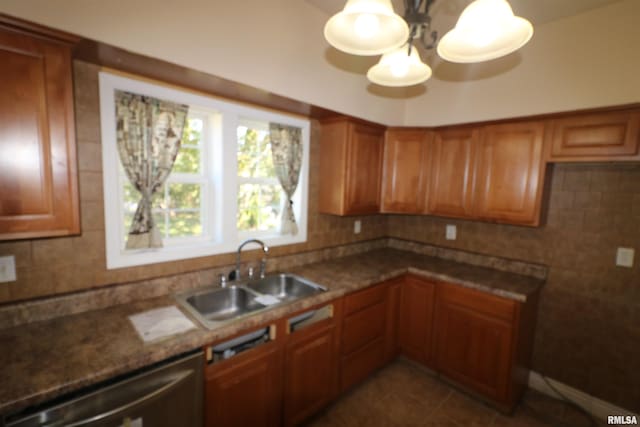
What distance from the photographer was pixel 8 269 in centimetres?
129

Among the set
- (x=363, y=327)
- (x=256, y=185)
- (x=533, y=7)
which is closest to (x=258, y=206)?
(x=256, y=185)

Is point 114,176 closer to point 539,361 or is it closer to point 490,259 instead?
point 490,259

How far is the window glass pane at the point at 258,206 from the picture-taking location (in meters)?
Result: 2.22

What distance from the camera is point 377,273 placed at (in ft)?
7.54

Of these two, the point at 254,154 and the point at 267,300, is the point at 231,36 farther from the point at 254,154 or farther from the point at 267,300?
the point at 267,300

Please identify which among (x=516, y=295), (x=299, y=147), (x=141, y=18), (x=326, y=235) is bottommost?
(x=516, y=295)

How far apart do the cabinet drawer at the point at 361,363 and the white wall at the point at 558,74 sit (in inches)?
81.7

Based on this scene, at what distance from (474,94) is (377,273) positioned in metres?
1.70

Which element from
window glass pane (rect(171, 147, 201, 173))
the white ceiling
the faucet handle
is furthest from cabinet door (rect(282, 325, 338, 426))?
the white ceiling

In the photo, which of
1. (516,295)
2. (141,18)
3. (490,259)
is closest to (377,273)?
(516,295)

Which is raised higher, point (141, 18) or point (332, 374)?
point (141, 18)

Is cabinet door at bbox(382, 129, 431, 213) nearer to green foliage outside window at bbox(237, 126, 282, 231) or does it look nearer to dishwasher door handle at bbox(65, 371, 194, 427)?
→ green foliage outside window at bbox(237, 126, 282, 231)

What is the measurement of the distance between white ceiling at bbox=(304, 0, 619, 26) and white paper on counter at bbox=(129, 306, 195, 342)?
214 cm

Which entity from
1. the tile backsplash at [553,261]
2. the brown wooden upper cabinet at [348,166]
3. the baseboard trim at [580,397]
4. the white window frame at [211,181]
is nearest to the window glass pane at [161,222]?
the white window frame at [211,181]
